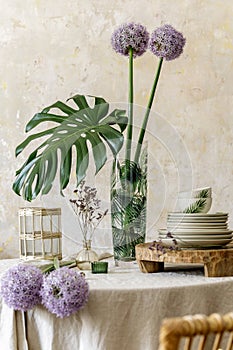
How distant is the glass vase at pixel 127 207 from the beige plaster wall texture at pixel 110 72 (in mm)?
622

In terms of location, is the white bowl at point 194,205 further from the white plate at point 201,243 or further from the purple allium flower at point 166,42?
the purple allium flower at point 166,42

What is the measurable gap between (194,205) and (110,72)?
0.92 m

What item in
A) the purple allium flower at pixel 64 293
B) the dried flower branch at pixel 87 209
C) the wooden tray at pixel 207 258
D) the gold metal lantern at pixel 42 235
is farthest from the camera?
the gold metal lantern at pixel 42 235

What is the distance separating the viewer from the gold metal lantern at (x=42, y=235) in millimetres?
2064

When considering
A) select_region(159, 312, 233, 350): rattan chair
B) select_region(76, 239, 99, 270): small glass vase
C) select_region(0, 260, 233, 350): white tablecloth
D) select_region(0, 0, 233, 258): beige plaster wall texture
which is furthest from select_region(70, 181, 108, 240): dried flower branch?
select_region(159, 312, 233, 350): rattan chair

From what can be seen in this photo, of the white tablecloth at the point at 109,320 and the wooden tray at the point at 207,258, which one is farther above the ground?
the wooden tray at the point at 207,258

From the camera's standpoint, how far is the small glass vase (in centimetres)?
189

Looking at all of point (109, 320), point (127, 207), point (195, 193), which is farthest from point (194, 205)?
point (109, 320)

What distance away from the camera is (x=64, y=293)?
151 centimetres

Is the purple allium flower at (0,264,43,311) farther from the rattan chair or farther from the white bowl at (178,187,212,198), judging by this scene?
the rattan chair

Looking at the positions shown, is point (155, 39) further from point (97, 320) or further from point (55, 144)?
point (97, 320)

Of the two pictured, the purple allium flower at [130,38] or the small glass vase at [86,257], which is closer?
the small glass vase at [86,257]

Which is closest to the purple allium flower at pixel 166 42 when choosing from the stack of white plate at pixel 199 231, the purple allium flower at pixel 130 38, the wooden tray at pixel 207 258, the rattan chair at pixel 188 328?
the purple allium flower at pixel 130 38

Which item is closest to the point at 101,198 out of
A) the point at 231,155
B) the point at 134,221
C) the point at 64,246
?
the point at 134,221
